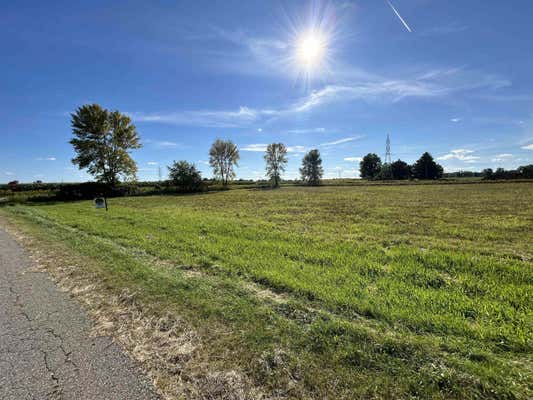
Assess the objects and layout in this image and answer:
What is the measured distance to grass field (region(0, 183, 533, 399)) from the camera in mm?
2418

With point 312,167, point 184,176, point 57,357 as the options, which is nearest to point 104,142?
point 184,176

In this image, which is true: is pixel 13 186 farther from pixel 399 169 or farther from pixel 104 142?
pixel 399 169

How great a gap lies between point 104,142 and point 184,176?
15490 millimetres

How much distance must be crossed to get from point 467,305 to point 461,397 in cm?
217

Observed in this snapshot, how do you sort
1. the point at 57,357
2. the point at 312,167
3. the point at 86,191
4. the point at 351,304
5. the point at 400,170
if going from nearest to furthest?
the point at 57,357 → the point at 351,304 → the point at 86,191 → the point at 312,167 → the point at 400,170

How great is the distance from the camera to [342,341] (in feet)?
9.74

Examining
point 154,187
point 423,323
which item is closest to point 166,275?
point 423,323

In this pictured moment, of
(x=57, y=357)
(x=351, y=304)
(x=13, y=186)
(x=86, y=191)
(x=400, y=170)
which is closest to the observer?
(x=57, y=357)

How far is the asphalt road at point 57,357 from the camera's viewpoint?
232cm

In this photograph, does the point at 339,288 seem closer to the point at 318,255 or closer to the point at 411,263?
the point at 318,255

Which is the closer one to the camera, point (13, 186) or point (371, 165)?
point (13, 186)

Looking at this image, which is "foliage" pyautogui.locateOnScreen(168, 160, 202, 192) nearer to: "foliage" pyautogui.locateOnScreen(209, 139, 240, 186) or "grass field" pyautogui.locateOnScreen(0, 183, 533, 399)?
"foliage" pyautogui.locateOnScreen(209, 139, 240, 186)

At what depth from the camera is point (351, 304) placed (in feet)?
12.6

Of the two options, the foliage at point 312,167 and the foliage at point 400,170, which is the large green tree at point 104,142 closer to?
the foliage at point 312,167
